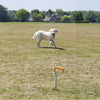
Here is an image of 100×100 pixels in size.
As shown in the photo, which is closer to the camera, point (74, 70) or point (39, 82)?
point (39, 82)

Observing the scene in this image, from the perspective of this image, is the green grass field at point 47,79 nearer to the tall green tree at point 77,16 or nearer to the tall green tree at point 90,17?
the tall green tree at point 77,16

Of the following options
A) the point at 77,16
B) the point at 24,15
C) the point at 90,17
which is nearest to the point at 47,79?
the point at 24,15

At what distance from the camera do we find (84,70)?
815 cm

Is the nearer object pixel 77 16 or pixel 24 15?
pixel 24 15

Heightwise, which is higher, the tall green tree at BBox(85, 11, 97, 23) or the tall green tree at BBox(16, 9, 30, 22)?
the tall green tree at BBox(85, 11, 97, 23)

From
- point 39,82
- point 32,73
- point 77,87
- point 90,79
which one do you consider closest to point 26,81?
point 39,82

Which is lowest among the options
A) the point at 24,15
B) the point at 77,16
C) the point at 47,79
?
the point at 47,79

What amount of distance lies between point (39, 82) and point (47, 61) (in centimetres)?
329

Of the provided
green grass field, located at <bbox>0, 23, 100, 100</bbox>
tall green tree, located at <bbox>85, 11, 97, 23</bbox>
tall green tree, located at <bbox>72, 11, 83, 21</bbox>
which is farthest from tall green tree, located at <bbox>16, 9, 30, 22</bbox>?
tall green tree, located at <bbox>85, 11, 97, 23</bbox>

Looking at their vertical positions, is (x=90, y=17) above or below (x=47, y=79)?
above

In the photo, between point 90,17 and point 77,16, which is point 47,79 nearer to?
point 77,16

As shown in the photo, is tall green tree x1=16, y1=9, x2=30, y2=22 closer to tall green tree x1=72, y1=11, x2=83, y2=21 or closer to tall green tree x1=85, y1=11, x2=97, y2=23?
tall green tree x1=72, y1=11, x2=83, y2=21

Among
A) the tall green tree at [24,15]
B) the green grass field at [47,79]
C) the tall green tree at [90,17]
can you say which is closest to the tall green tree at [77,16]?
the tall green tree at [90,17]

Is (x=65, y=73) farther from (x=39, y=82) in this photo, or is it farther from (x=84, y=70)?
(x=39, y=82)
